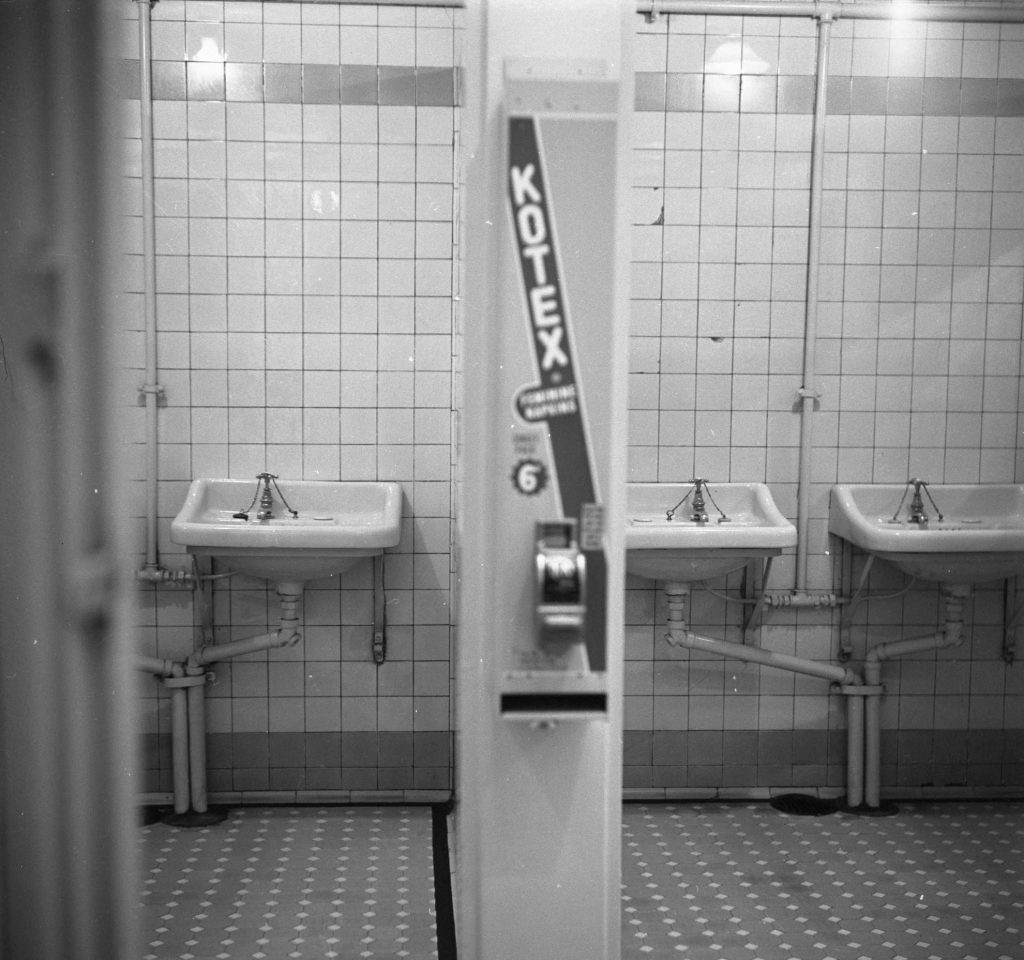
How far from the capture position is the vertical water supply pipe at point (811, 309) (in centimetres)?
331

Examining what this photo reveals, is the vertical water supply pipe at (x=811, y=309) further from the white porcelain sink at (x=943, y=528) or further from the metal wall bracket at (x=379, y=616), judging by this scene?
the metal wall bracket at (x=379, y=616)

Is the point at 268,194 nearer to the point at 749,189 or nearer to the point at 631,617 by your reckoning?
the point at 749,189

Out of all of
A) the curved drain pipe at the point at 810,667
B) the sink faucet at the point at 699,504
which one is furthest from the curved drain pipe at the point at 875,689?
the sink faucet at the point at 699,504

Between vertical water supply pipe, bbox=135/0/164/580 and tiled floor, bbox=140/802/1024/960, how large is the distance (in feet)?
2.77

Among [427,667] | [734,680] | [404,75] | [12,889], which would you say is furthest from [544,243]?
[734,680]

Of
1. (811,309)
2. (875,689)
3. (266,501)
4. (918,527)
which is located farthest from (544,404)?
(875,689)

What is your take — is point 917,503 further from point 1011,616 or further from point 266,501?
point 266,501

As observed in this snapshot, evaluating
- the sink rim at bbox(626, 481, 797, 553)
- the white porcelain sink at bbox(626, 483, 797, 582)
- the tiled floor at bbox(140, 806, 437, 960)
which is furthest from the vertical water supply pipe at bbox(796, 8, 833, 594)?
the tiled floor at bbox(140, 806, 437, 960)

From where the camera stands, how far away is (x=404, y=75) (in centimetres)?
319

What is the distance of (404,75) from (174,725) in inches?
77.5

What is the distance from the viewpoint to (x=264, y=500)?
322 cm

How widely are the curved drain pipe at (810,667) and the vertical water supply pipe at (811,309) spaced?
9.3 inches

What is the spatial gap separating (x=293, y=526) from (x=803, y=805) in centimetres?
180

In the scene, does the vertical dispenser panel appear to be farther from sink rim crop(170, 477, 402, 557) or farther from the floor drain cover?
the floor drain cover
